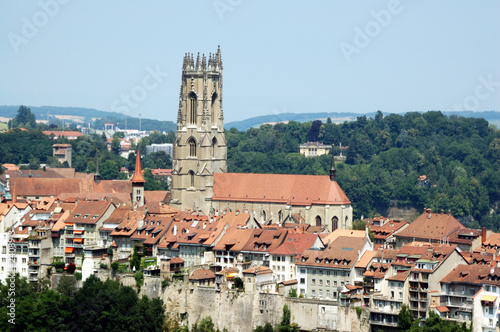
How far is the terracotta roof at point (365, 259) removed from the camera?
9269cm

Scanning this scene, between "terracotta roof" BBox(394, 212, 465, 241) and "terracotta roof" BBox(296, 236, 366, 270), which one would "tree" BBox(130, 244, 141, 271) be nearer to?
"terracotta roof" BBox(296, 236, 366, 270)

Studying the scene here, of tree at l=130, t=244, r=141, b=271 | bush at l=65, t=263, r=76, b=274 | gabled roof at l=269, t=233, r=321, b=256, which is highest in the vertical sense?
gabled roof at l=269, t=233, r=321, b=256

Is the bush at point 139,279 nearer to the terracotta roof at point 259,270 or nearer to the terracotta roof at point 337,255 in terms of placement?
the terracotta roof at point 259,270

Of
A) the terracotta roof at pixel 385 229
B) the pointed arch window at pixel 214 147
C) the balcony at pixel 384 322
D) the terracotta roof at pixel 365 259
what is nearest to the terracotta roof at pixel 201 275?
the terracotta roof at pixel 365 259

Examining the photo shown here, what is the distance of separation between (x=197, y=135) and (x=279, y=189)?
9.74 meters

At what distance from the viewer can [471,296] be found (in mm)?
85750

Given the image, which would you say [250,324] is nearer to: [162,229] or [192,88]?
[162,229]

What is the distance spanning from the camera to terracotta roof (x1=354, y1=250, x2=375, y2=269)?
9269 centimetres

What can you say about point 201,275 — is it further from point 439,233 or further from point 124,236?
point 439,233

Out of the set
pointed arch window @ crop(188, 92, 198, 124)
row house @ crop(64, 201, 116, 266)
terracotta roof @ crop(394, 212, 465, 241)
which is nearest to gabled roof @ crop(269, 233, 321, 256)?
terracotta roof @ crop(394, 212, 465, 241)

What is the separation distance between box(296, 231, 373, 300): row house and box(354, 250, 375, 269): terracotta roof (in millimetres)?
254

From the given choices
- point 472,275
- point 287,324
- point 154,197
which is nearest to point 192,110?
point 154,197

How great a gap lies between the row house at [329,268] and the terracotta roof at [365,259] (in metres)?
0.25

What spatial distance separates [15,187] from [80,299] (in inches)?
1598
